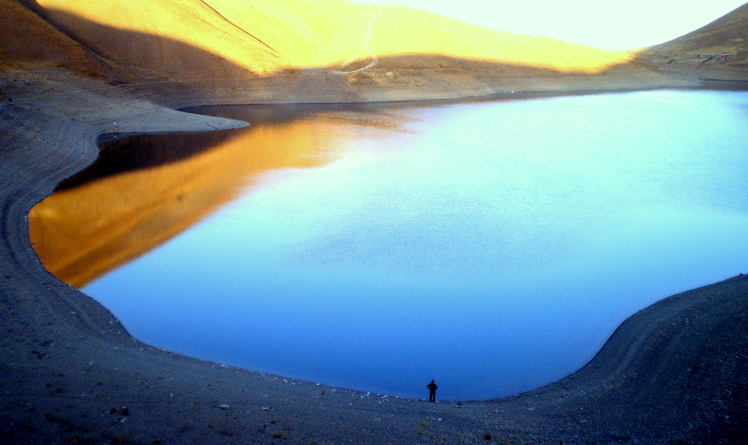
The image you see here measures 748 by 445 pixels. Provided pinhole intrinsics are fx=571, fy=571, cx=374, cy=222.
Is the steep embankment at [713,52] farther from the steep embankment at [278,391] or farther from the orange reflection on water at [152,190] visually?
the steep embankment at [278,391]

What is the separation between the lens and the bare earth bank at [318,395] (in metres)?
5.46

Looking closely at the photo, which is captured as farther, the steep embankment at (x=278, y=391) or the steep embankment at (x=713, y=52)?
the steep embankment at (x=713, y=52)

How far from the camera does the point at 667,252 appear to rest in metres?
11.8

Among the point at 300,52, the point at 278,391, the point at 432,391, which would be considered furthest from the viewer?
the point at 300,52

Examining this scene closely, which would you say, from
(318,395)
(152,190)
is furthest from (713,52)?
(318,395)

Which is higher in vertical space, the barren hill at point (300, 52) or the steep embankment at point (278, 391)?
the barren hill at point (300, 52)

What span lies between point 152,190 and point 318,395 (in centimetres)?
1153

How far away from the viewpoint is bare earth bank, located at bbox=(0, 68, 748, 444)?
5.46m

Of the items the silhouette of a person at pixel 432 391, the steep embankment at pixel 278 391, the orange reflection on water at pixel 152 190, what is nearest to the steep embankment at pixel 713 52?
the orange reflection on water at pixel 152 190

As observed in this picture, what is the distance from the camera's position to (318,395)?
262 inches

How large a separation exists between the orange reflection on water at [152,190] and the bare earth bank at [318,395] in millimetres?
2057

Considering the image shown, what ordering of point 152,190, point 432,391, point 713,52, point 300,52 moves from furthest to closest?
point 713,52
point 300,52
point 152,190
point 432,391

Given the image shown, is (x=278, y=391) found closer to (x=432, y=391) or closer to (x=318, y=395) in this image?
(x=318, y=395)

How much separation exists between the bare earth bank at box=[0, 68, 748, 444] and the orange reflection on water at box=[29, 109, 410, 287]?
Answer: 2.06 m
